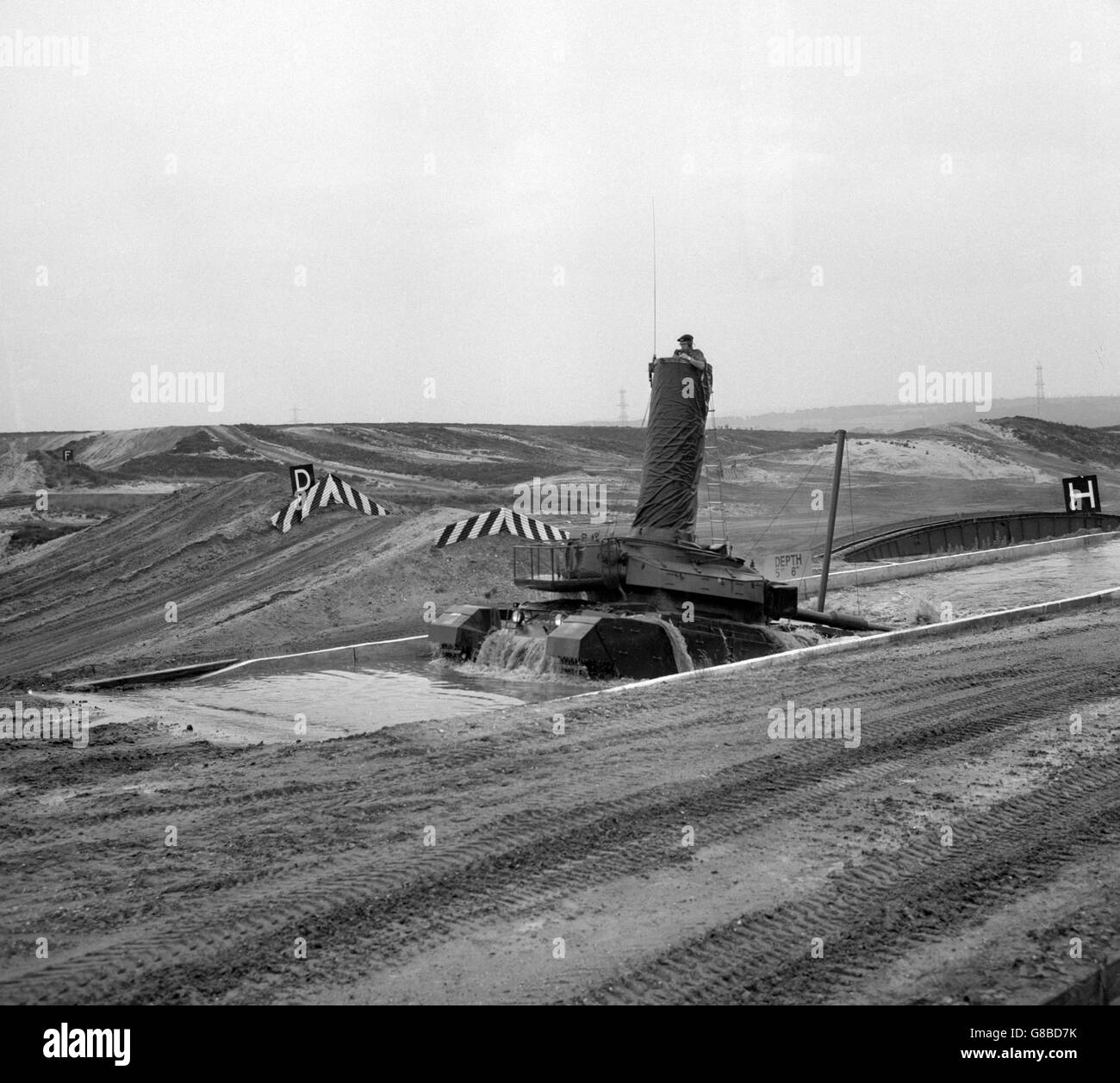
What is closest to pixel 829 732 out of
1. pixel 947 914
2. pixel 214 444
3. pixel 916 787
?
pixel 916 787

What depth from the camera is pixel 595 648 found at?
15.6 meters

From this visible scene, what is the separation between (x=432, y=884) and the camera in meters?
7.22

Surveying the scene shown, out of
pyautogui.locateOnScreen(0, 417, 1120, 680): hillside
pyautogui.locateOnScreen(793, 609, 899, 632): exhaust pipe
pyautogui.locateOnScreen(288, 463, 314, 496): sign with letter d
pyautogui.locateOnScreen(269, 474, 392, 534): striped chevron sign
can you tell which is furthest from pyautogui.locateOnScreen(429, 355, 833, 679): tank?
pyautogui.locateOnScreen(288, 463, 314, 496): sign with letter d

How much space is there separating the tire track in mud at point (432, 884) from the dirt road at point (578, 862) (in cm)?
2

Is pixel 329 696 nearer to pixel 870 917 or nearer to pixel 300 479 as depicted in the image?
pixel 870 917

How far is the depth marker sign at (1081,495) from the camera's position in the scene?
36.8 meters

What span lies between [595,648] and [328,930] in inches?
364

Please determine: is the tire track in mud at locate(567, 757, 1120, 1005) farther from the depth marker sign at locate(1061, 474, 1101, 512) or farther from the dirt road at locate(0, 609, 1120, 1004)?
the depth marker sign at locate(1061, 474, 1101, 512)

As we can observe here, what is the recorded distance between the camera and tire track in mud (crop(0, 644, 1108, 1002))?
609 cm

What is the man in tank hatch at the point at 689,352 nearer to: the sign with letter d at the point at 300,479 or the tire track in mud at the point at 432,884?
the tire track in mud at the point at 432,884

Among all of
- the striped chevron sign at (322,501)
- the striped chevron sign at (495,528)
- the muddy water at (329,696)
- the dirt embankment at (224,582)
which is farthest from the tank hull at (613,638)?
the striped chevron sign at (322,501)

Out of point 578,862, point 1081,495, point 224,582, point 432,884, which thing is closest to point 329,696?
point 578,862

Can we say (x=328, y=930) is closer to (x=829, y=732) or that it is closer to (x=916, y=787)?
(x=916, y=787)

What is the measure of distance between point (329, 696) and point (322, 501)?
15.7 meters
